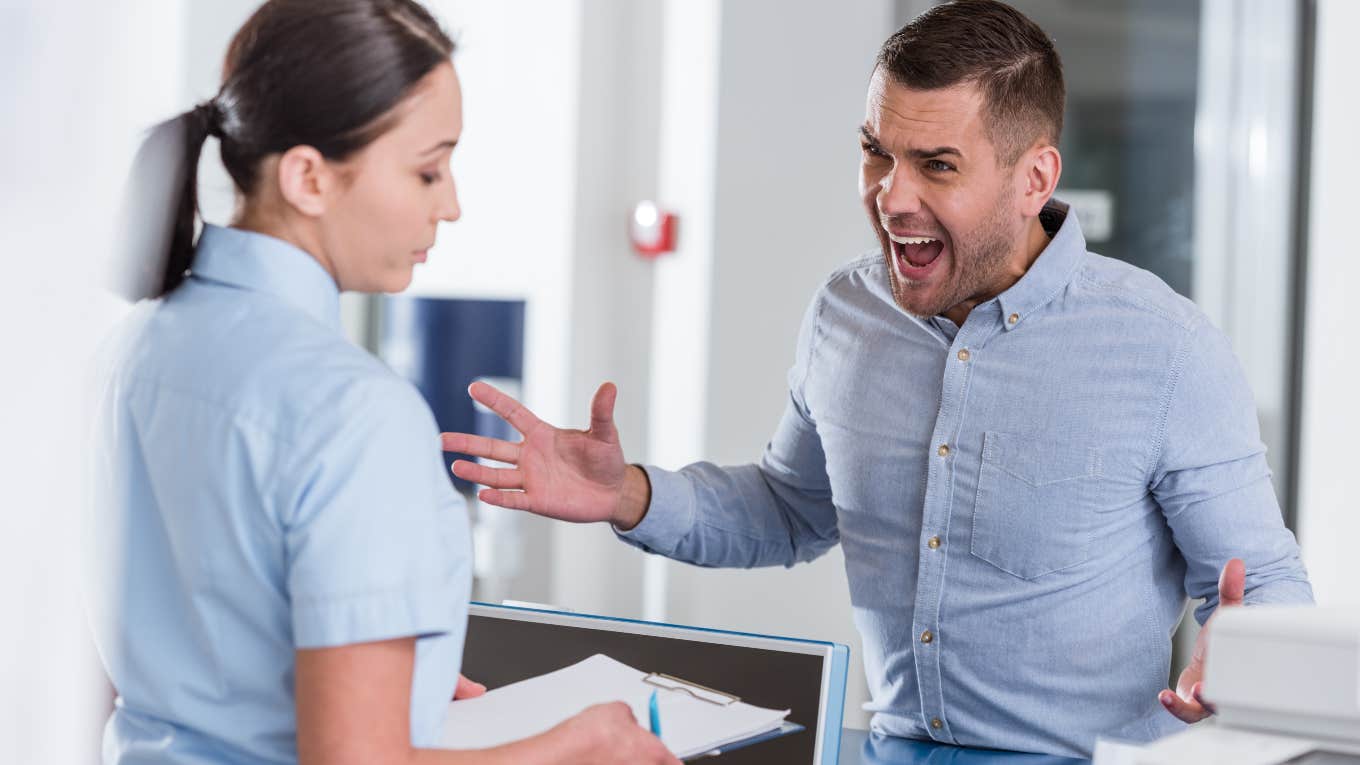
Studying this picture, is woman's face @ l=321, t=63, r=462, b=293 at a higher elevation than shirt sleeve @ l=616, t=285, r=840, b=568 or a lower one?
higher

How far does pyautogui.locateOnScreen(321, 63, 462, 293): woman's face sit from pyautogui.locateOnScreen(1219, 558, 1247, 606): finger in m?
0.85

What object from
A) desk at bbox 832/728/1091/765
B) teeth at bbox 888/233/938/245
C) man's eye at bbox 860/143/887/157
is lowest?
desk at bbox 832/728/1091/765

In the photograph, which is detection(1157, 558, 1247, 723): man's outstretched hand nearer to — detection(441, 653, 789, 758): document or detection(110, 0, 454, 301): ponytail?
detection(441, 653, 789, 758): document

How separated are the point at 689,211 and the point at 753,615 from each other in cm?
99

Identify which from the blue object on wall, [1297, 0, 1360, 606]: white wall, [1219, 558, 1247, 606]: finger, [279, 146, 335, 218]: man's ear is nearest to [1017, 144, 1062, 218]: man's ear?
[1219, 558, 1247, 606]: finger

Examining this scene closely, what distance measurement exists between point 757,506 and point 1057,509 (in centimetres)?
43

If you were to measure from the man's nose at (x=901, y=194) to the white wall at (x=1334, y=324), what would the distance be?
1.67 metres

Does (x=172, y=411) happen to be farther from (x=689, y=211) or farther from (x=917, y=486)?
(x=689, y=211)

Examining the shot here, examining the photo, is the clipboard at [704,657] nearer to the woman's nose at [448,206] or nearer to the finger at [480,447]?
the finger at [480,447]

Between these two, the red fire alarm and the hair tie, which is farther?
the red fire alarm

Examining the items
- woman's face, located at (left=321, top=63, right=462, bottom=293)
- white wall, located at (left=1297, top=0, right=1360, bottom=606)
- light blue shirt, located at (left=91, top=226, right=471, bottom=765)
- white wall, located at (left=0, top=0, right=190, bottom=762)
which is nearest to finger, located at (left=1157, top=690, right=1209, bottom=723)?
light blue shirt, located at (left=91, top=226, right=471, bottom=765)

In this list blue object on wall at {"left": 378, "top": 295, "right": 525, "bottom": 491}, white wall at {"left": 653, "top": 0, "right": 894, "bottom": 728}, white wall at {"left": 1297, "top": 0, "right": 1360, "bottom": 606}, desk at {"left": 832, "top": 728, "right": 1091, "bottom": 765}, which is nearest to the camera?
desk at {"left": 832, "top": 728, "right": 1091, "bottom": 765}

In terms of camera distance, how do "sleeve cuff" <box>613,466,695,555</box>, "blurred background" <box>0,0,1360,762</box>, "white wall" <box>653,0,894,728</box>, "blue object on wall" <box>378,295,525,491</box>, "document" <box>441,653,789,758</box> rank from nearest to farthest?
"document" <box>441,653,789,758</box>
"sleeve cuff" <box>613,466,695,555</box>
"blurred background" <box>0,0,1360,762</box>
"white wall" <box>653,0,894,728</box>
"blue object on wall" <box>378,295,525,491</box>

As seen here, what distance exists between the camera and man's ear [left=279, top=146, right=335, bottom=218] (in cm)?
95
